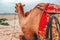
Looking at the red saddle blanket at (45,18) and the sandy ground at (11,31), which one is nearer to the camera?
the red saddle blanket at (45,18)

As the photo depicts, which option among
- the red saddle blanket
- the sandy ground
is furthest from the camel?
the sandy ground

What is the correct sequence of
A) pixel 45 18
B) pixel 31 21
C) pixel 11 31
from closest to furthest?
1. pixel 45 18
2. pixel 31 21
3. pixel 11 31

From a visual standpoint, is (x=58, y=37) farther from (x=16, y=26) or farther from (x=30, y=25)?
(x=16, y=26)

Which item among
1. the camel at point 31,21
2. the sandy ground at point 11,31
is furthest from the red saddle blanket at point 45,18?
the sandy ground at point 11,31

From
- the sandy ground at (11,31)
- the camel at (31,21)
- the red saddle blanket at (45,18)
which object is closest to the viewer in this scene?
the red saddle blanket at (45,18)

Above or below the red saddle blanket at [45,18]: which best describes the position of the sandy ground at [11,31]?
below

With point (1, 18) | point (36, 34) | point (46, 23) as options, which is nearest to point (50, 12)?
point (46, 23)

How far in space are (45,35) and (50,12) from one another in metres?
0.24

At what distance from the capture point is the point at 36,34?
3.49 meters

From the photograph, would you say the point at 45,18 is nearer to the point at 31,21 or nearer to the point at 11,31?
the point at 31,21

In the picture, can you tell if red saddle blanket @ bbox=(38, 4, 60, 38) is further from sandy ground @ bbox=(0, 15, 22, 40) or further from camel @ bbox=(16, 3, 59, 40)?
sandy ground @ bbox=(0, 15, 22, 40)

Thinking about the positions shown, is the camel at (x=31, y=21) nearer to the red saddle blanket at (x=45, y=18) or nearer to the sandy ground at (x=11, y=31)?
the red saddle blanket at (x=45, y=18)

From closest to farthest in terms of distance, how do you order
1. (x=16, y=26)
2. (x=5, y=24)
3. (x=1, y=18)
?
(x=16, y=26), (x=5, y=24), (x=1, y=18)

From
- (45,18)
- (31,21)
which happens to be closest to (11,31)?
(31,21)
